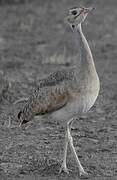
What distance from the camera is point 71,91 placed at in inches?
249

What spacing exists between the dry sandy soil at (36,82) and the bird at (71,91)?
25 centimetres

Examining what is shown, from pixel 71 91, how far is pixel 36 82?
13.0ft

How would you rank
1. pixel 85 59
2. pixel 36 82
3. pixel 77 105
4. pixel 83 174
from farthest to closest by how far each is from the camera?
pixel 36 82 < pixel 83 174 < pixel 85 59 < pixel 77 105

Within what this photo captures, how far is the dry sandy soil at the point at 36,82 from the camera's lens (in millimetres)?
6906

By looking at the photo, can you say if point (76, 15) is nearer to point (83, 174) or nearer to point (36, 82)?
point (83, 174)

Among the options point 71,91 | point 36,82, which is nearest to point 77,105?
point 71,91

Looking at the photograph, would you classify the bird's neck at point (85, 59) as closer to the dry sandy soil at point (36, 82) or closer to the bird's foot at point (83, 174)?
the dry sandy soil at point (36, 82)

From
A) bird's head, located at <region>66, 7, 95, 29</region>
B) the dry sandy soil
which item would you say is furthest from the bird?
the dry sandy soil

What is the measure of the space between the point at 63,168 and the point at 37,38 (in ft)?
23.5

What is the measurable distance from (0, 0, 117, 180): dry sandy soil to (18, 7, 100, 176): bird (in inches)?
9.8

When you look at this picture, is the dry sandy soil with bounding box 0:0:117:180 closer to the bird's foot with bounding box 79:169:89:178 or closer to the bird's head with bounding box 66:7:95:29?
the bird's foot with bounding box 79:169:89:178

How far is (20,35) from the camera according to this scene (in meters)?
13.8

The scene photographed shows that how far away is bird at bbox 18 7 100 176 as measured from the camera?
630 cm

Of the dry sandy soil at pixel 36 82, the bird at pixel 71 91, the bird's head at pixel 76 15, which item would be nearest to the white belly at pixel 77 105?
the bird at pixel 71 91
